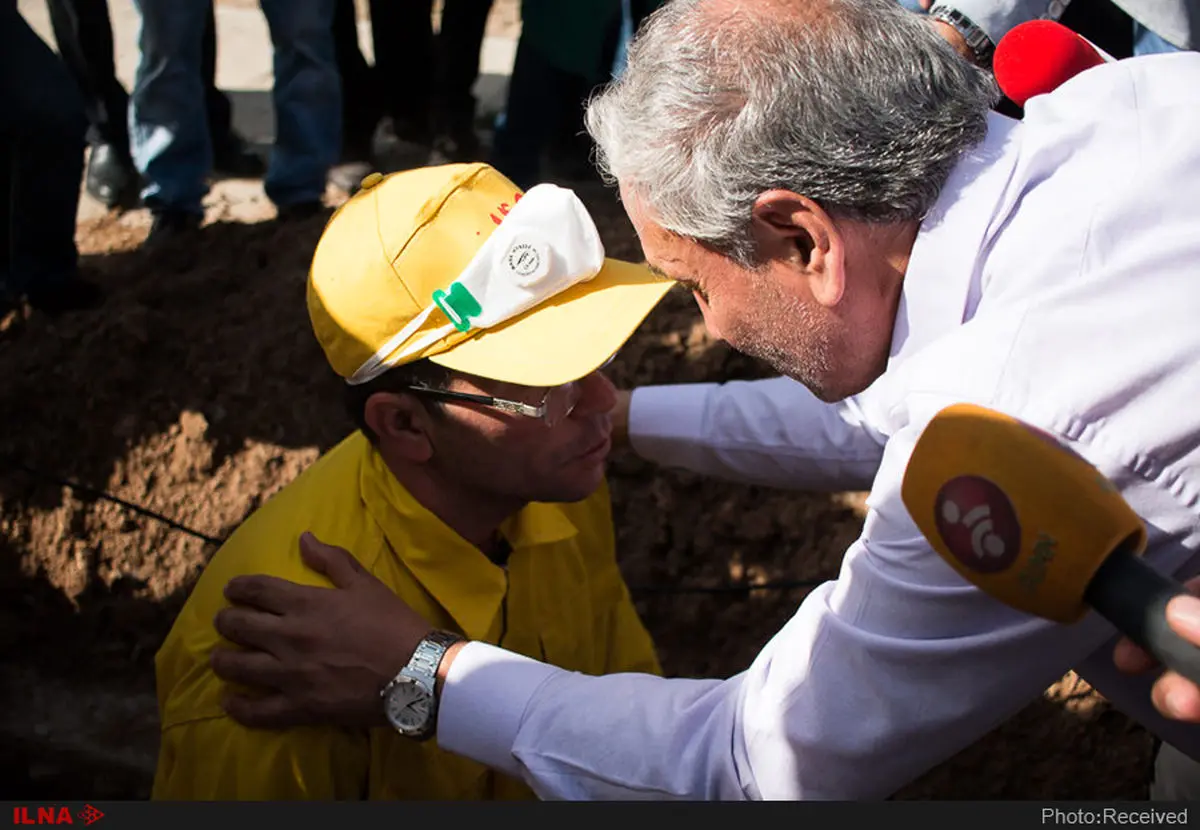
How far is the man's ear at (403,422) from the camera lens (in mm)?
2299

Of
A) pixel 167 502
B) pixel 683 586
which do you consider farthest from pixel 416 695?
pixel 167 502

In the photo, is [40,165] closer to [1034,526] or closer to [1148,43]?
[1148,43]

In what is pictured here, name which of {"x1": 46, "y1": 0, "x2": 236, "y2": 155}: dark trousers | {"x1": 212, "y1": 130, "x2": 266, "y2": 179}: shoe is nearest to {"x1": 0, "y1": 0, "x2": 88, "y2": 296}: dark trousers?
{"x1": 46, "y1": 0, "x2": 236, "y2": 155}: dark trousers

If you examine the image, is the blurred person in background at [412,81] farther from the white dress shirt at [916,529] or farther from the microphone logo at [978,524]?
the microphone logo at [978,524]

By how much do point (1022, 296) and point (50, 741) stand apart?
3513 millimetres

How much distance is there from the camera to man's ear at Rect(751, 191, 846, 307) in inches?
66.6

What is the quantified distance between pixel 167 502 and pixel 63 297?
2.84ft

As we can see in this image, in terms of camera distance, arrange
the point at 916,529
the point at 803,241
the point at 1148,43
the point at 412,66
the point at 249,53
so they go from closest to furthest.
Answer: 1. the point at 916,529
2. the point at 803,241
3. the point at 1148,43
4. the point at 412,66
5. the point at 249,53

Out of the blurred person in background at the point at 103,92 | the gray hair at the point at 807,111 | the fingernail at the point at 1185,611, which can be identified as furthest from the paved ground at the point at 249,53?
the fingernail at the point at 1185,611

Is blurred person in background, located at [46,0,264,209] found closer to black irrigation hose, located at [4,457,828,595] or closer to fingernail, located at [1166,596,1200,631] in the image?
black irrigation hose, located at [4,457,828,595]

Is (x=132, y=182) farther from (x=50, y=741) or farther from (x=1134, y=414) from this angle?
(x=1134, y=414)

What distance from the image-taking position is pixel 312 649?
6.64 ft

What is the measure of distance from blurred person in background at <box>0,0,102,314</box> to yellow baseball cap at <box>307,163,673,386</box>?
2436 millimetres

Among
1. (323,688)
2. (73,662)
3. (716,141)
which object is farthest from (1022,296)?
(73,662)
